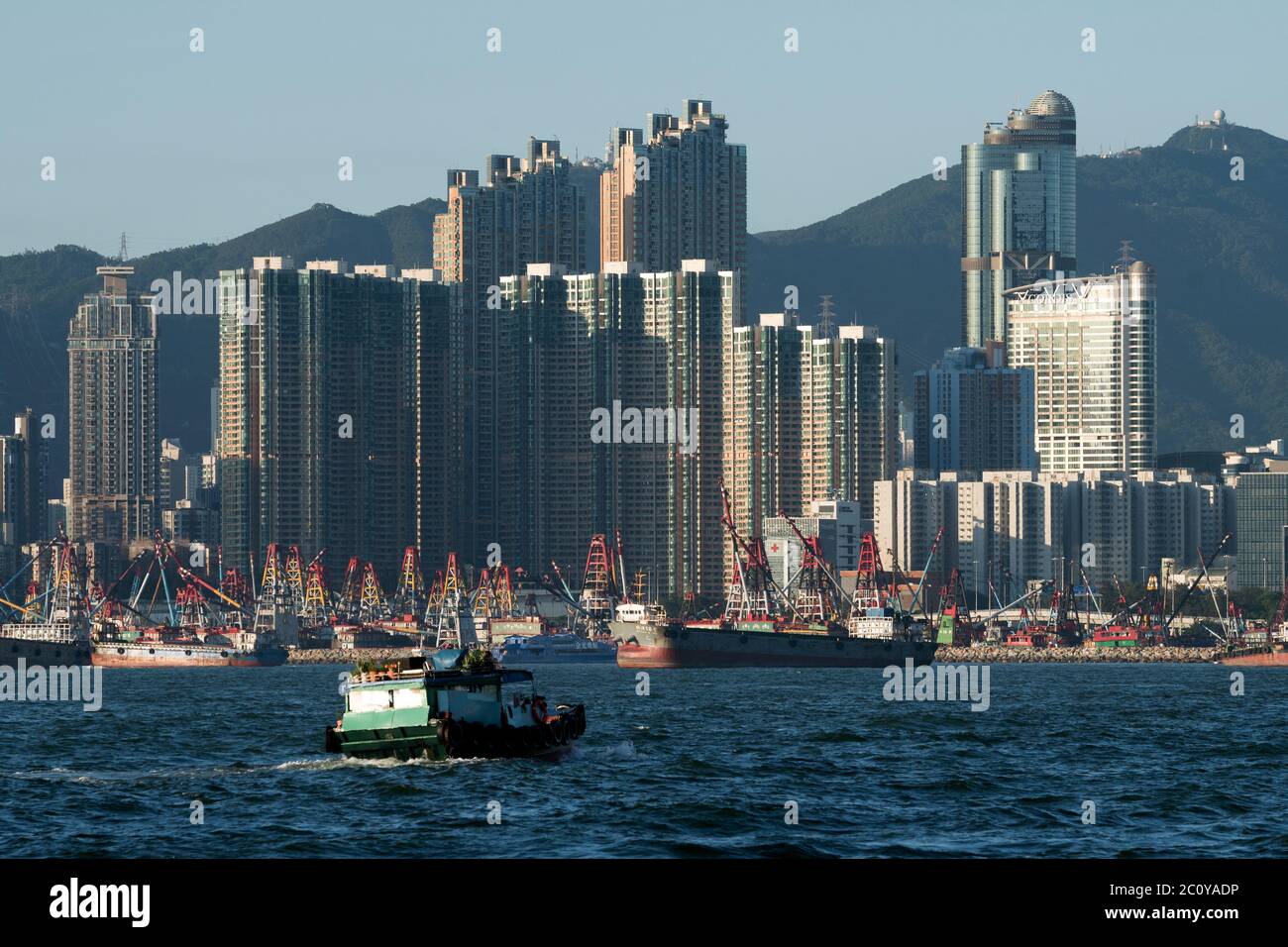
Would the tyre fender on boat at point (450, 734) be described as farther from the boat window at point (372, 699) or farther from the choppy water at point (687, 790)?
the boat window at point (372, 699)

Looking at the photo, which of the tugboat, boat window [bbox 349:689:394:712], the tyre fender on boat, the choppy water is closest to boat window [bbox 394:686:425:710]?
the tugboat

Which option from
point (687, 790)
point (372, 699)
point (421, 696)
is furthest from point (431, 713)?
point (687, 790)

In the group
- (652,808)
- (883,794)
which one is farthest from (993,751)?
(652,808)

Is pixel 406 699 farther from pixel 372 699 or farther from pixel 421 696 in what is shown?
pixel 372 699

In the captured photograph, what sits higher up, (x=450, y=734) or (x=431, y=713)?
(x=431, y=713)
